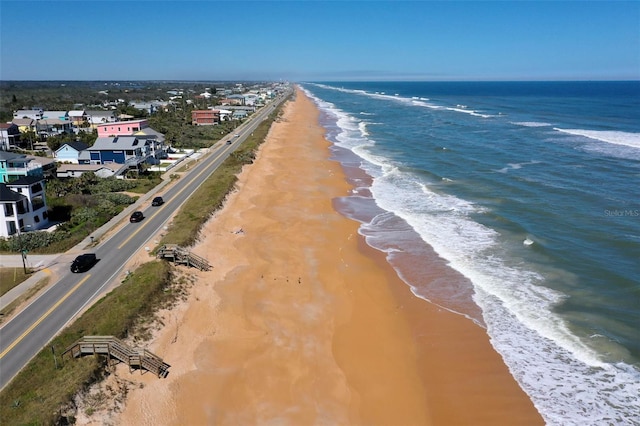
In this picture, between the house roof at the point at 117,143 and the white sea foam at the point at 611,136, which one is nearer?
the house roof at the point at 117,143

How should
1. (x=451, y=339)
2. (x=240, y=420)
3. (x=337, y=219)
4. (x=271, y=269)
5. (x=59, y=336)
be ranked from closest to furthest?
(x=240, y=420)
(x=59, y=336)
(x=451, y=339)
(x=271, y=269)
(x=337, y=219)

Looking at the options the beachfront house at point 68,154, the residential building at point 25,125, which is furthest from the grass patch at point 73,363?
the residential building at point 25,125

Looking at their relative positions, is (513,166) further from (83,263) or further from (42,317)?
(42,317)

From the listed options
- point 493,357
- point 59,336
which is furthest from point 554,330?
point 59,336

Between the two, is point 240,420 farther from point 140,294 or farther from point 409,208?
point 409,208

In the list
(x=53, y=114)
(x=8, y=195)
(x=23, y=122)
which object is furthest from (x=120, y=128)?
(x=8, y=195)

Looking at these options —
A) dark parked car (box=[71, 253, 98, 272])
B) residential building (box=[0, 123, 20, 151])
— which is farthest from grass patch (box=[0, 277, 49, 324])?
residential building (box=[0, 123, 20, 151])

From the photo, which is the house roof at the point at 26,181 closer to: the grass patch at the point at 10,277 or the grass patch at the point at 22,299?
the grass patch at the point at 10,277
